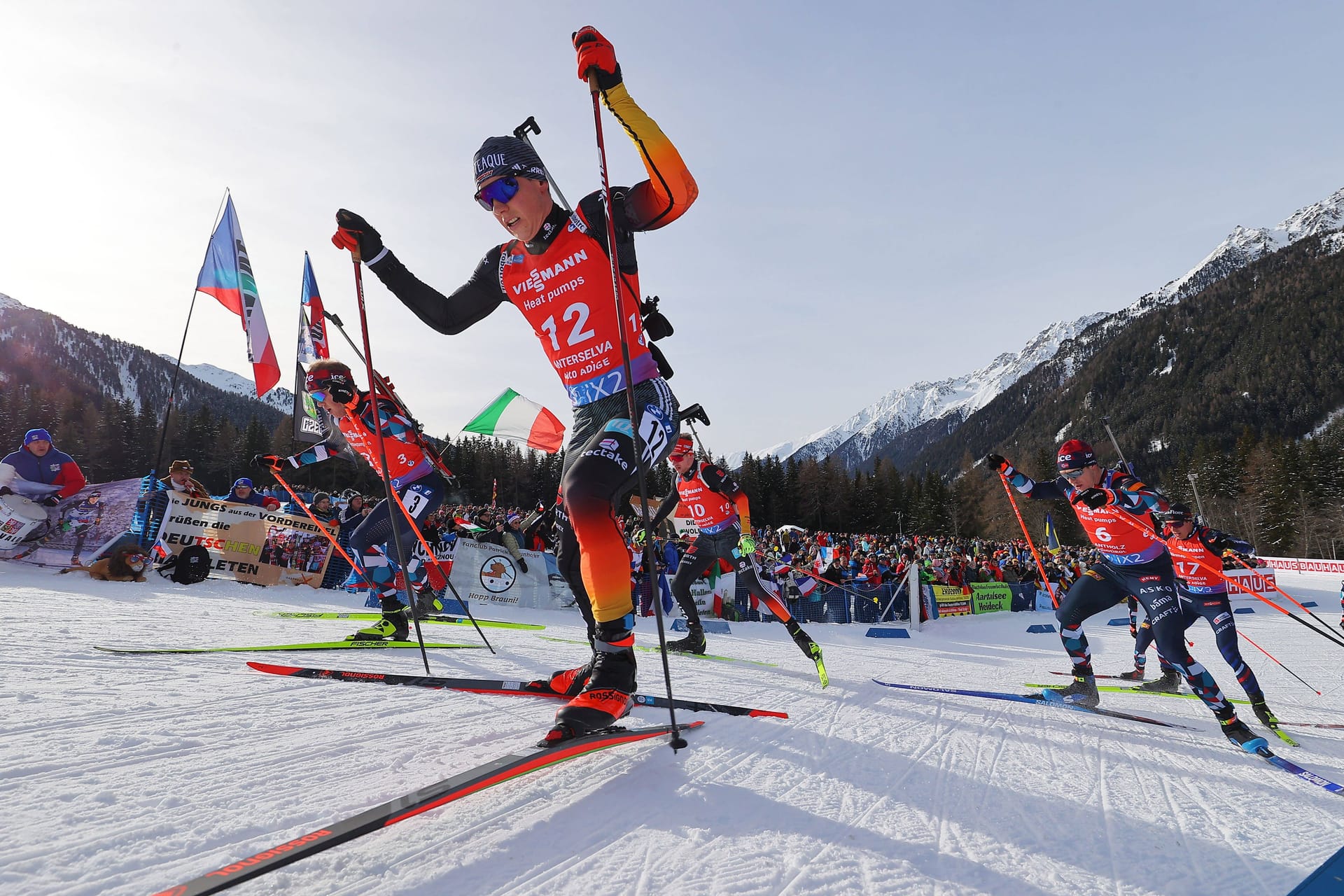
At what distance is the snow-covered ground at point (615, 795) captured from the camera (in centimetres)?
145

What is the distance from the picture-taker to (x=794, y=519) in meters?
69.6

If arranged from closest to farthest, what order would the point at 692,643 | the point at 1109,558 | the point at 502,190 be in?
1. the point at 502,190
2. the point at 1109,558
3. the point at 692,643

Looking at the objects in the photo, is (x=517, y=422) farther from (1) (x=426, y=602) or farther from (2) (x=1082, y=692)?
(2) (x=1082, y=692)

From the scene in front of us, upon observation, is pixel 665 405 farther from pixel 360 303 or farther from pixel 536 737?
pixel 360 303

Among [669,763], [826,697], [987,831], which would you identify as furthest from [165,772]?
[826,697]

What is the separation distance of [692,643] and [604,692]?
4.43 meters

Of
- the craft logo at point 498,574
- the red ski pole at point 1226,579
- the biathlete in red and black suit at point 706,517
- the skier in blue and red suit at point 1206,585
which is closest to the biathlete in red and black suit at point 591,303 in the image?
the biathlete in red and black suit at point 706,517

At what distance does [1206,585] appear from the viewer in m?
5.74

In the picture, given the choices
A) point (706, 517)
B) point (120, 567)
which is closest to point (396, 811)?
point (706, 517)

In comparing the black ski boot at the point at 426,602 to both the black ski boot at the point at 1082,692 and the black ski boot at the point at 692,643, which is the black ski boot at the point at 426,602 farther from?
the black ski boot at the point at 1082,692

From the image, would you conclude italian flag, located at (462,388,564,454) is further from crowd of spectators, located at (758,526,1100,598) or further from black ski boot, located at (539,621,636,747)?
black ski boot, located at (539,621,636,747)

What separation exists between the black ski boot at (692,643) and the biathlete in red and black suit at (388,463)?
8.30 ft

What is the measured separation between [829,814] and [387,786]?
1.28 m

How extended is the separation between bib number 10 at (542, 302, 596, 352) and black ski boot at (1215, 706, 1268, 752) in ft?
13.8
